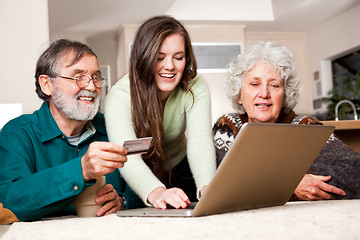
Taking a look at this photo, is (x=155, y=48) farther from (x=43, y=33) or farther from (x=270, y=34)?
(x=270, y=34)

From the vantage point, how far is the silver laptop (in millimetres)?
932

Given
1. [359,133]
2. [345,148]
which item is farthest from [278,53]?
[359,133]

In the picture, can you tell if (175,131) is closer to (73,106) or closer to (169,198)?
(73,106)

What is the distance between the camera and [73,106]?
1.56 meters

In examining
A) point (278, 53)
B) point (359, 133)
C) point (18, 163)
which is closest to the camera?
point (18, 163)

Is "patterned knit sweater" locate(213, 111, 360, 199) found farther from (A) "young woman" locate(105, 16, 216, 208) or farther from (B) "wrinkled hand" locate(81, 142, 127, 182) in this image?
(B) "wrinkled hand" locate(81, 142, 127, 182)

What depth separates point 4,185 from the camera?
1.25m

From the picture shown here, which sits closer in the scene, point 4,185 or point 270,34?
point 4,185

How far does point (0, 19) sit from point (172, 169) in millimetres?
1884

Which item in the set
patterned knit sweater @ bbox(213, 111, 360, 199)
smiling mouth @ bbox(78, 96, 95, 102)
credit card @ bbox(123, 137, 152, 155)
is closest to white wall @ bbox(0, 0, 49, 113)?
smiling mouth @ bbox(78, 96, 95, 102)

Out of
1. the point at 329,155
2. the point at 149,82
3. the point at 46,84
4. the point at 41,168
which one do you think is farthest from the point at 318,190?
the point at 46,84

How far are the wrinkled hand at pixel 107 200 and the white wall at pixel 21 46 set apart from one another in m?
1.83

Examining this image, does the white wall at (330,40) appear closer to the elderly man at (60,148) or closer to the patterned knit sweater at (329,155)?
the patterned knit sweater at (329,155)

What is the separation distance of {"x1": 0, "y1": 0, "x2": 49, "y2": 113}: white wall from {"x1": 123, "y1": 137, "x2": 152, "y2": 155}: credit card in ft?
6.93
